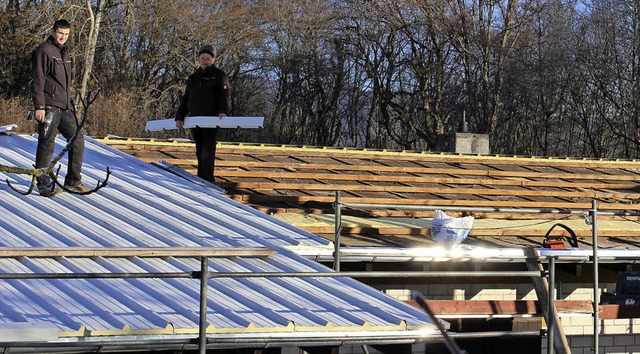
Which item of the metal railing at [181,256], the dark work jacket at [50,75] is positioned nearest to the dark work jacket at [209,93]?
the dark work jacket at [50,75]

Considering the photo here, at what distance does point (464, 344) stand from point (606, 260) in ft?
5.63

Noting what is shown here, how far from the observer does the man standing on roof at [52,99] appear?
9047mm

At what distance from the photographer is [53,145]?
31.1ft

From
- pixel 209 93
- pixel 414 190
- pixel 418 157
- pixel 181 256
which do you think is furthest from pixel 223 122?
pixel 418 157

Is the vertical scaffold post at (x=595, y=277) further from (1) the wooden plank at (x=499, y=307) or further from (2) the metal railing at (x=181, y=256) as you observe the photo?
(2) the metal railing at (x=181, y=256)

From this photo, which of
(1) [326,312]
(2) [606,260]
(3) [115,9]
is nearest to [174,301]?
(1) [326,312]

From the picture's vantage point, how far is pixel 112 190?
993 cm

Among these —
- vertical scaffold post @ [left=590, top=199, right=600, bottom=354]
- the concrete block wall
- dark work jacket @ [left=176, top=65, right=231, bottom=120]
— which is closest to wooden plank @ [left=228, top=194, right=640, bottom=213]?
vertical scaffold post @ [left=590, top=199, right=600, bottom=354]

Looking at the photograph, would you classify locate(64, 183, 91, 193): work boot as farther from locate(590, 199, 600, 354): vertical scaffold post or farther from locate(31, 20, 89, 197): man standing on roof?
locate(590, 199, 600, 354): vertical scaffold post

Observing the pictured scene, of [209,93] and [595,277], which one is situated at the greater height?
[209,93]

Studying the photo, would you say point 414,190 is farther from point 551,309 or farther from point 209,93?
point 551,309

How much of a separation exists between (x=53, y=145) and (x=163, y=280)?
2.74 meters

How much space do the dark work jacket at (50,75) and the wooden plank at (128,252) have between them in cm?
219

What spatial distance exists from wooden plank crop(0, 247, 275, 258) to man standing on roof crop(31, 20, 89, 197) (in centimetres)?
191
